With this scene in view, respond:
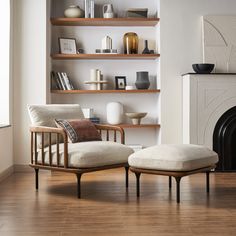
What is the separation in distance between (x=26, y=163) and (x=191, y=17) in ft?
9.23

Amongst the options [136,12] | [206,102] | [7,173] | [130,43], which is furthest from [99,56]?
[7,173]

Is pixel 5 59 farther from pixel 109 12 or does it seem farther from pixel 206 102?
pixel 206 102

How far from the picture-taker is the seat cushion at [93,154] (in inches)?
157


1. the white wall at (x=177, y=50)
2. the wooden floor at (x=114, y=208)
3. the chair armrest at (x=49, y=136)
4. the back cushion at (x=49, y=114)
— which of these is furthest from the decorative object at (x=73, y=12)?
the wooden floor at (x=114, y=208)

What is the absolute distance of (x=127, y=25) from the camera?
245 inches

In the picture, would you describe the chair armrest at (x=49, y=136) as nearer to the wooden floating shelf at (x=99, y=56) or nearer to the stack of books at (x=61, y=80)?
the stack of books at (x=61, y=80)

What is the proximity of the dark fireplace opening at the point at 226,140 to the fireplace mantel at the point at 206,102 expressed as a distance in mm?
84

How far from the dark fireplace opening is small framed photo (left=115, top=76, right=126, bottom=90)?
4.52ft

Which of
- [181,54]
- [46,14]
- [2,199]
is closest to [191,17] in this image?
[181,54]

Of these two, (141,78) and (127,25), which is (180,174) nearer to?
(141,78)

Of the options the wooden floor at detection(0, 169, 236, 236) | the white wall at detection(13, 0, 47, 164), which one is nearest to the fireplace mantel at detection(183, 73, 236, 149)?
the wooden floor at detection(0, 169, 236, 236)

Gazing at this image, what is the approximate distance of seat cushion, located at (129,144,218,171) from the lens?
3779 millimetres

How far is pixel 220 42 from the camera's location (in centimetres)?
590

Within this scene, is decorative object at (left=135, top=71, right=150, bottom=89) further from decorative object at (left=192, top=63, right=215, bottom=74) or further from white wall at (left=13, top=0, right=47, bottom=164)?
white wall at (left=13, top=0, right=47, bottom=164)
